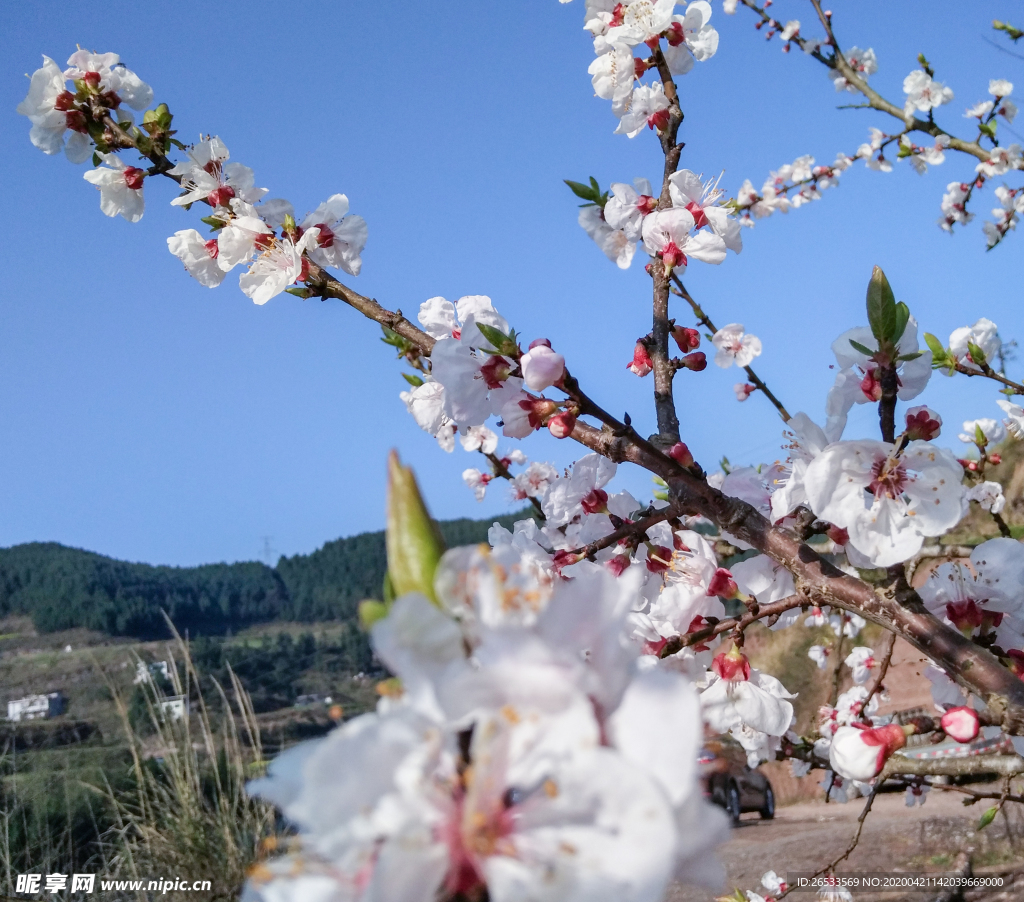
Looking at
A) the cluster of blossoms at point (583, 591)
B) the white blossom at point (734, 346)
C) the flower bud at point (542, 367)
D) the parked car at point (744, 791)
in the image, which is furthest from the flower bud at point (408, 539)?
the parked car at point (744, 791)

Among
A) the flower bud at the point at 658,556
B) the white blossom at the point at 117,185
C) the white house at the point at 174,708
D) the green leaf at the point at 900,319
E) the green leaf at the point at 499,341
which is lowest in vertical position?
the white house at the point at 174,708

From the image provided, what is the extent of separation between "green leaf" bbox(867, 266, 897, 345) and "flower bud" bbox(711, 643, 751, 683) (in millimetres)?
523

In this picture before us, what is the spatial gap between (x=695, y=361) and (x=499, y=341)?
1.62 feet

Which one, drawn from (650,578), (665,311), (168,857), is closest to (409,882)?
(650,578)

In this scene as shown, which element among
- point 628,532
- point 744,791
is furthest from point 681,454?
point 744,791

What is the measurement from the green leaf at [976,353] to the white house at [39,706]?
11.6m

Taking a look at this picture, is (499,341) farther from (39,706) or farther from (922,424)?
(39,706)

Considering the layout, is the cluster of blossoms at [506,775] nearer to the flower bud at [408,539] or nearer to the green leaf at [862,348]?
the flower bud at [408,539]

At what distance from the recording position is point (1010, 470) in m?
13.1

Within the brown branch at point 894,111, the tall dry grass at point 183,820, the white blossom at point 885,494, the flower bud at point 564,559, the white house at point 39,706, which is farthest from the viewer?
the white house at point 39,706

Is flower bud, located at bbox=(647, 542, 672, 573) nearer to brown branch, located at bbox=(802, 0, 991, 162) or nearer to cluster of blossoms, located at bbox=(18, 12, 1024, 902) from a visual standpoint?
cluster of blossoms, located at bbox=(18, 12, 1024, 902)

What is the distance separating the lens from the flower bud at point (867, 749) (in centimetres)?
94

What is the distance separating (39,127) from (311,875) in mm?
1806

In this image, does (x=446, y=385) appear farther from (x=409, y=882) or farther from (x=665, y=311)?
(x=409, y=882)
